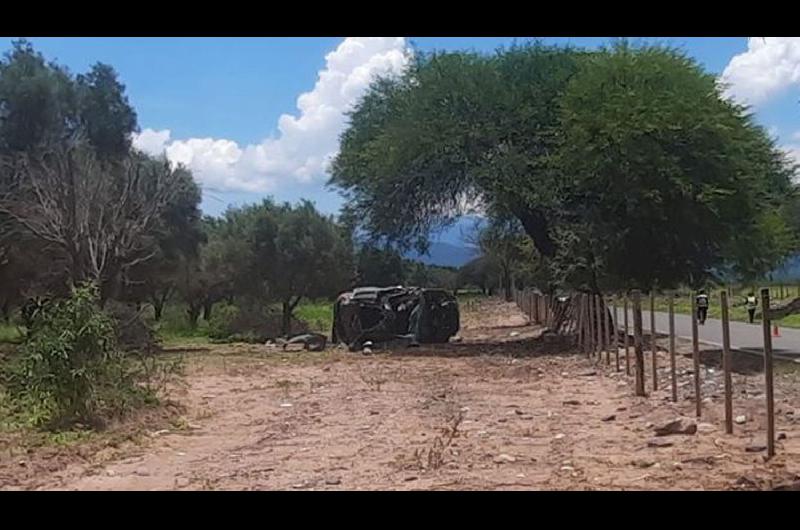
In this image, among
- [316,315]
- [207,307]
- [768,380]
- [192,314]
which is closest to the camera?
[768,380]

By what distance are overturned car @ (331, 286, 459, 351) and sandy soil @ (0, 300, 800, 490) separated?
27.1 feet

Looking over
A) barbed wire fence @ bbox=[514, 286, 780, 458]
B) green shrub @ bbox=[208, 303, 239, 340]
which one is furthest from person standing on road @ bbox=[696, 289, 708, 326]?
green shrub @ bbox=[208, 303, 239, 340]

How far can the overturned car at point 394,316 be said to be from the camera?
27.2 metres

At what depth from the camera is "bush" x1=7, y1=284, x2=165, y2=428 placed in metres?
11.8

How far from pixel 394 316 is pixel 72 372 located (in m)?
16.4

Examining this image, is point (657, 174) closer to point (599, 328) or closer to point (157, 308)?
point (599, 328)

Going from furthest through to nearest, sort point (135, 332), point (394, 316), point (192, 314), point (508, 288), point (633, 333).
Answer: point (508, 288) → point (192, 314) → point (394, 316) → point (135, 332) → point (633, 333)

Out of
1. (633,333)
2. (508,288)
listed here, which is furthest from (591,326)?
(508,288)

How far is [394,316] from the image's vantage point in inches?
1093

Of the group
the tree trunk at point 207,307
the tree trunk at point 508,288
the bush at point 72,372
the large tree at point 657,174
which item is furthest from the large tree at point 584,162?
the tree trunk at point 508,288

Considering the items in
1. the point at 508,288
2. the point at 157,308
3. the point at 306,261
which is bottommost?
the point at 157,308
